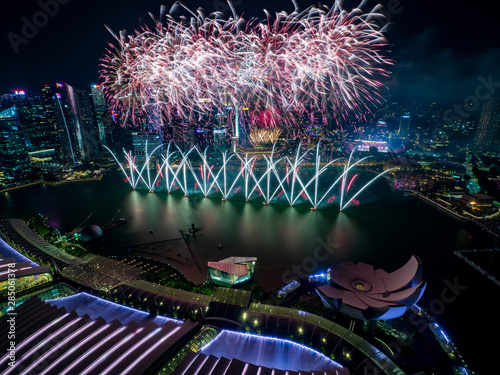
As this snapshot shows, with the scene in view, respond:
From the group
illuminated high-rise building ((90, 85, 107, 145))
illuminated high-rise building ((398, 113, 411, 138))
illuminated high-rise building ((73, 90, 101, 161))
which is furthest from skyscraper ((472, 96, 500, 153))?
illuminated high-rise building ((90, 85, 107, 145))

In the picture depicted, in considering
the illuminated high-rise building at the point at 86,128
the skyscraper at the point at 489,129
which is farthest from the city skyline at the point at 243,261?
the skyscraper at the point at 489,129

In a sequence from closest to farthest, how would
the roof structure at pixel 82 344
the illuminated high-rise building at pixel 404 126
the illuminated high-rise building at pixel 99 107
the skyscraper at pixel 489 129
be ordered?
the roof structure at pixel 82 344 < the illuminated high-rise building at pixel 99 107 < the skyscraper at pixel 489 129 < the illuminated high-rise building at pixel 404 126

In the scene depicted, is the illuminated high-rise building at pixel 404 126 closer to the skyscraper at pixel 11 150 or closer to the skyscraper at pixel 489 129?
the skyscraper at pixel 489 129

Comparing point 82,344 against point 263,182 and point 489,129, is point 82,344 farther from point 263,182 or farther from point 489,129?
point 489,129

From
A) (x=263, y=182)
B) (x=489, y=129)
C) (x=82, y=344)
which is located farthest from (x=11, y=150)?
(x=489, y=129)

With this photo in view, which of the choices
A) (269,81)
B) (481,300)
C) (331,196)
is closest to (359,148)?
(331,196)

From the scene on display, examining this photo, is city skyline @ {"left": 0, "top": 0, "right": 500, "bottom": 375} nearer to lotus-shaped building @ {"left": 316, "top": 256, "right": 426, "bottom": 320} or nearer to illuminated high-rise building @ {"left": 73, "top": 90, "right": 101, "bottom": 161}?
lotus-shaped building @ {"left": 316, "top": 256, "right": 426, "bottom": 320}

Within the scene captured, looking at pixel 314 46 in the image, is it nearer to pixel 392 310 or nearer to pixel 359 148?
pixel 392 310
